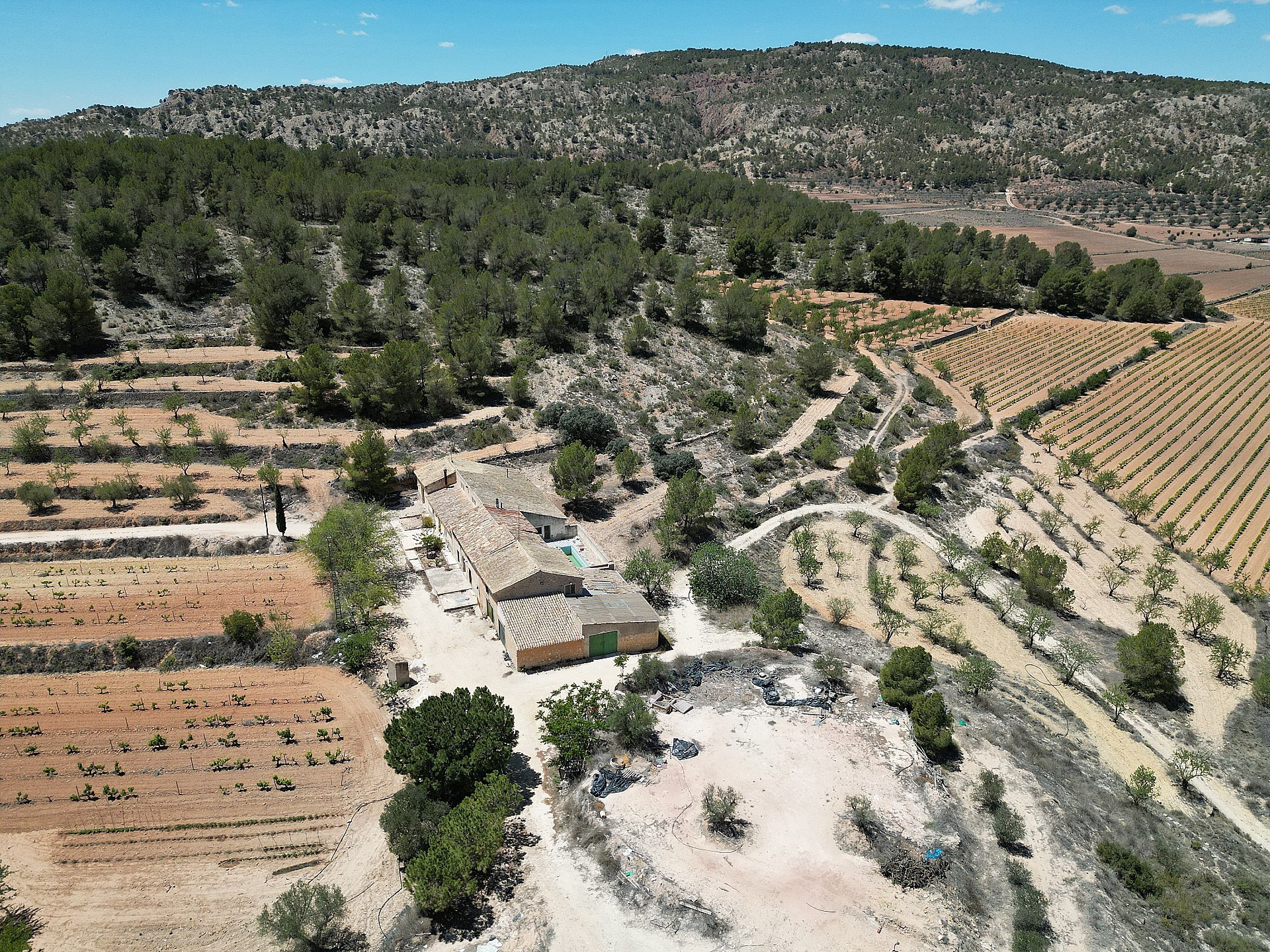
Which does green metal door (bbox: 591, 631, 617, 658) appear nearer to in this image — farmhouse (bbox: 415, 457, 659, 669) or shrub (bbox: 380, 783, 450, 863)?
farmhouse (bbox: 415, 457, 659, 669)

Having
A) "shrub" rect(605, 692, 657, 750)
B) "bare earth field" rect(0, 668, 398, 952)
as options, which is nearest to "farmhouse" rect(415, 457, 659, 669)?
"shrub" rect(605, 692, 657, 750)

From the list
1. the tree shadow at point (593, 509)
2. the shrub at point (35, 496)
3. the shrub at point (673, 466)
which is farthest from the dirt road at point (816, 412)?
the shrub at point (35, 496)

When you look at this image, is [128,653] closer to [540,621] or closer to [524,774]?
[540,621]

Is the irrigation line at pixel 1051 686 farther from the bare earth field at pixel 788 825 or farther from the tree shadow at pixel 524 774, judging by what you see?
the tree shadow at pixel 524 774

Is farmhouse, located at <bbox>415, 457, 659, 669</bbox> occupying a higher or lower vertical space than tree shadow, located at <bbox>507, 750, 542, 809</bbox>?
higher

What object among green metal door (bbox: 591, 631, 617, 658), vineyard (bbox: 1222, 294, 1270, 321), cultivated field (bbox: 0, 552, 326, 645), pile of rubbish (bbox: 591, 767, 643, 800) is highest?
vineyard (bbox: 1222, 294, 1270, 321)

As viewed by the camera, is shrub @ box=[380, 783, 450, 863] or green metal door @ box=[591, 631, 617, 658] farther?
green metal door @ box=[591, 631, 617, 658]
